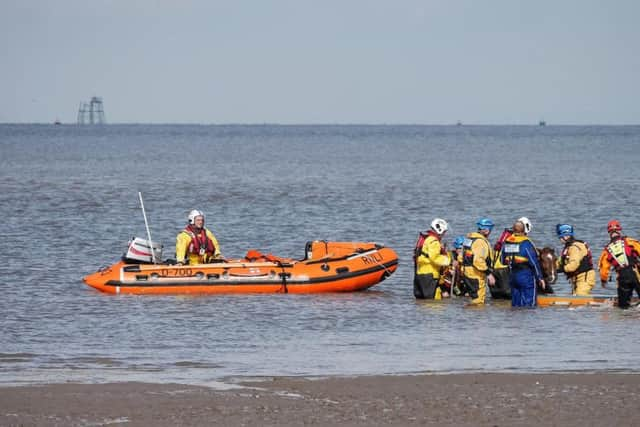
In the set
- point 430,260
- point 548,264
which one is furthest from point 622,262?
point 430,260

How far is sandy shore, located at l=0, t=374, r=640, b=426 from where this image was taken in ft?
34.5

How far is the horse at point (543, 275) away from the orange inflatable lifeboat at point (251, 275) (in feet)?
7.87

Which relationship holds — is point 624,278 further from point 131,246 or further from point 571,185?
point 571,185

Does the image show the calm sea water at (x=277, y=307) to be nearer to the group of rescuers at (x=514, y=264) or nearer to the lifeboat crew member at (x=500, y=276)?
the group of rescuers at (x=514, y=264)

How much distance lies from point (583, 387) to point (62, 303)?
10.0 meters

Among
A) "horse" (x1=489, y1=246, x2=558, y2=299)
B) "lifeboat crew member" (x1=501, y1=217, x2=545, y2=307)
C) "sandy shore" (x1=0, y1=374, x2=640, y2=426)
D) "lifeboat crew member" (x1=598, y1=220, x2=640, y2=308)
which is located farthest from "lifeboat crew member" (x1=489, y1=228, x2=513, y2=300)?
"sandy shore" (x1=0, y1=374, x2=640, y2=426)

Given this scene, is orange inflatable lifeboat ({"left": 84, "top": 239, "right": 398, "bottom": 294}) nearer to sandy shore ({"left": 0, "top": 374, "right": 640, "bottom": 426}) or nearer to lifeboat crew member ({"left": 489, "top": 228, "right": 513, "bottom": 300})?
lifeboat crew member ({"left": 489, "top": 228, "right": 513, "bottom": 300})

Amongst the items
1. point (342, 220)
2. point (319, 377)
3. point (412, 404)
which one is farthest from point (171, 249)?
point (412, 404)

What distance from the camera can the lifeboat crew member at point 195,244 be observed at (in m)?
20.1

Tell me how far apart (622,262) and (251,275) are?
18.9 ft

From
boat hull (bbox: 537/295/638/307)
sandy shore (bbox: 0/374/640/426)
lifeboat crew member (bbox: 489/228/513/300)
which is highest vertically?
lifeboat crew member (bbox: 489/228/513/300)

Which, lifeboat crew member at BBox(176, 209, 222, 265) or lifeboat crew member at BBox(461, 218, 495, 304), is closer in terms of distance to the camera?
lifeboat crew member at BBox(461, 218, 495, 304)

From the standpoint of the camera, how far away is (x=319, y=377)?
12828 millimetres

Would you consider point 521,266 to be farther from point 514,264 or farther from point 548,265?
point 548,265
